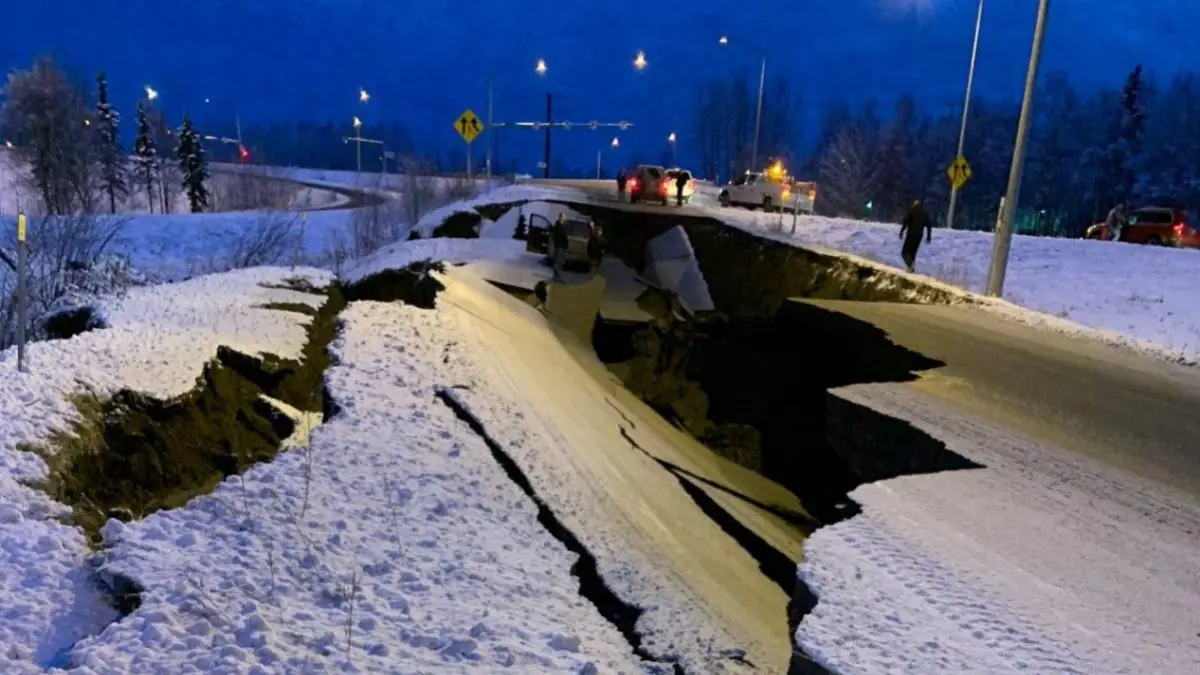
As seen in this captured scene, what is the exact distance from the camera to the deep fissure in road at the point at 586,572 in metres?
5.14

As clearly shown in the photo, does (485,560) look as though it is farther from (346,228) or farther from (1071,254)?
(346,228)

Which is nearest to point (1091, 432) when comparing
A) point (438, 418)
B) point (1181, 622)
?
point (1181, 622)

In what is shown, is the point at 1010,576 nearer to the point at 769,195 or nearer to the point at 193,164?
the point at 769,195

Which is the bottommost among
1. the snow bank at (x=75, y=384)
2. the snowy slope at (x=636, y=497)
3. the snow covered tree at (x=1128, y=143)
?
the snowy slope at (x=636, y=497)

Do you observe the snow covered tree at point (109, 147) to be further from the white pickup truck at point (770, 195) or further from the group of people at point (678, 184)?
the white pickup truck at point (770, 195)

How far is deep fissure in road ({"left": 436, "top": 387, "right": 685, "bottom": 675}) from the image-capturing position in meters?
5.14

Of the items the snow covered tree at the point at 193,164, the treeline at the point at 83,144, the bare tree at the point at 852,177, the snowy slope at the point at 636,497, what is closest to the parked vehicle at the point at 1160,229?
the snowy slope at the point at 636,497

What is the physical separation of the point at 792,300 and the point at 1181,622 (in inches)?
397

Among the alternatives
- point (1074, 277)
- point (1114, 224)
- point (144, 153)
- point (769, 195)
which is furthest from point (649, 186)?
point (144, 153)

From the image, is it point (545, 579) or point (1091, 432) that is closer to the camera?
point (545, 579)

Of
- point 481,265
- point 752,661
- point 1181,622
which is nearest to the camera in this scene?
point 1181,622

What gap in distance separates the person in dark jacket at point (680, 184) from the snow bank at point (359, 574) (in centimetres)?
2415

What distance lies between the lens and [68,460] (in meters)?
6.41

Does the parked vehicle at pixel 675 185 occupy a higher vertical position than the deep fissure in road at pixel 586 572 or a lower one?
higher
